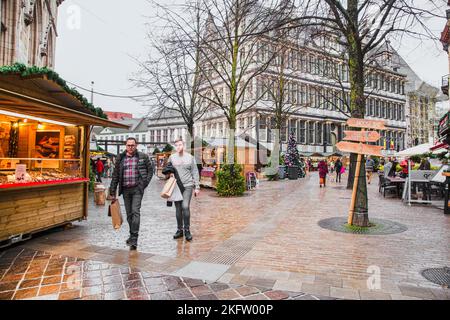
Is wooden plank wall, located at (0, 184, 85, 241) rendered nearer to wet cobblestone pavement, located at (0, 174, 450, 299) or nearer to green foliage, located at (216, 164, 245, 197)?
wet cobblestone pavement, located at (0, 174, 450, 299)

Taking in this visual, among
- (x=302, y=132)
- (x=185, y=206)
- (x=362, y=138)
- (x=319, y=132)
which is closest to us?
(x=185, y=206)

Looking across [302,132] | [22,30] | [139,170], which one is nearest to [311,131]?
[302,132]

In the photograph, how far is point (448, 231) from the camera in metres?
7.00

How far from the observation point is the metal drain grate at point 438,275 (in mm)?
4035

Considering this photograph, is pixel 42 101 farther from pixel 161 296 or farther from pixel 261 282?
pixel 261 282

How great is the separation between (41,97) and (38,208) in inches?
90.5

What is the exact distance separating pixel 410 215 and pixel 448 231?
2.14 meters

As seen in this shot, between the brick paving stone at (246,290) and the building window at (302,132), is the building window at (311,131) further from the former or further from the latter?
the brick paving stone at (246,290)

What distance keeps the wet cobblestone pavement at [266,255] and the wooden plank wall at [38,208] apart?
1.00ft

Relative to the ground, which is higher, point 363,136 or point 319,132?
point 319,132

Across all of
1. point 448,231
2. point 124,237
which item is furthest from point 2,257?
point 448,231

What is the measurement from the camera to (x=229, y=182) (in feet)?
46.2
